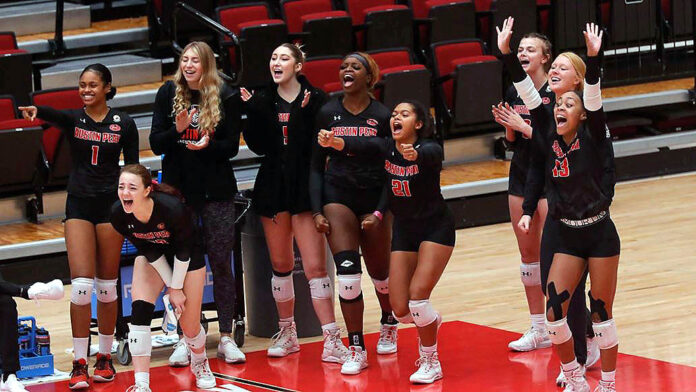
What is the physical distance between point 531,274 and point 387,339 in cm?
82

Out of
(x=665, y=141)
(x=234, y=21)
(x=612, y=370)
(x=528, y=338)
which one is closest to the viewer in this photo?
(x=612, y=370)

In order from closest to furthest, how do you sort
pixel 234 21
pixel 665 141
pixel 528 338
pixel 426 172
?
1. pixel 426 172
2. pixel 528 338
3. pixel 234 21
4. pixel 665 141

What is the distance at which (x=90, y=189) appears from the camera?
246 inches

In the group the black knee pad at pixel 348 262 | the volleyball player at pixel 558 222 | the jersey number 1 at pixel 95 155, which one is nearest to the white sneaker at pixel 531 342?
the volleyball player at pixel 558 222

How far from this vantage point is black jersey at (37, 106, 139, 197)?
6273 millimetres

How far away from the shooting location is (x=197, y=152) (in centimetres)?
651

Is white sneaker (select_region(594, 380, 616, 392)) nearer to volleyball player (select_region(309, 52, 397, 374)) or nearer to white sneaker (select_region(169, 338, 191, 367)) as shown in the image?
volleyball player (select_region(309, 52, 397, 374))

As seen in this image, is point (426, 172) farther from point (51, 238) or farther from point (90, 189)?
point (51, 238)

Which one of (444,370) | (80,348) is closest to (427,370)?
(444,370)

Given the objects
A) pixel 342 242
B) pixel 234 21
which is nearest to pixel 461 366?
pixel 342 242

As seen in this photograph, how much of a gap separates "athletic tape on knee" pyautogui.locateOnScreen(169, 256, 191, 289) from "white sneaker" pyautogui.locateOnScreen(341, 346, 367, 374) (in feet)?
3.08

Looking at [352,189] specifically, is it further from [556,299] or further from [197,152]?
[556,299]

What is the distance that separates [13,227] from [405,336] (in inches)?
119

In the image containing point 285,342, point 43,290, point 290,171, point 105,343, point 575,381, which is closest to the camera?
point 575,381
